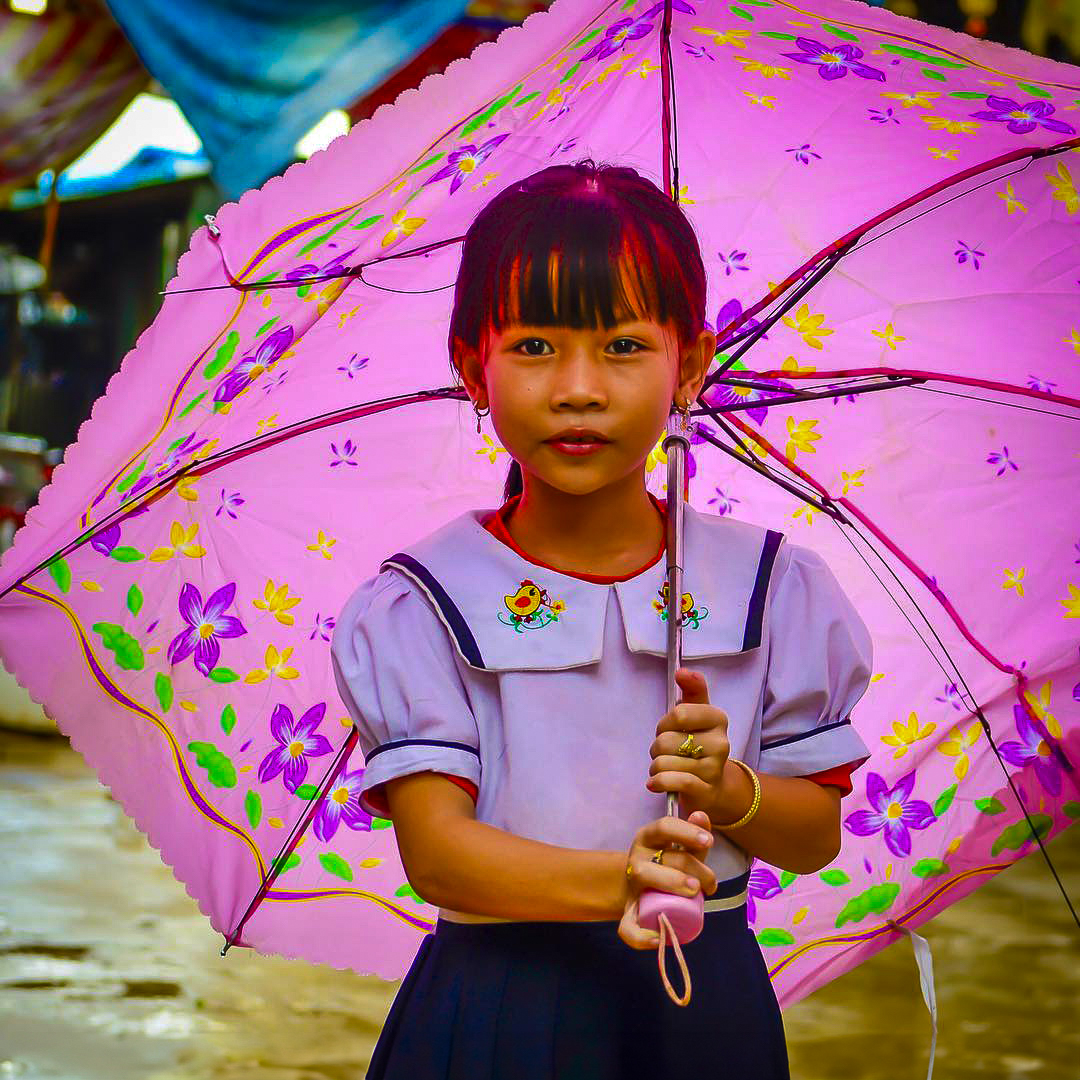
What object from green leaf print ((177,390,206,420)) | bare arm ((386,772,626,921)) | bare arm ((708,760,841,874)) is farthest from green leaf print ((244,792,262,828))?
bare arm ((708,760,841,874))

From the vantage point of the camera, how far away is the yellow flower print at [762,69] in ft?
4.81

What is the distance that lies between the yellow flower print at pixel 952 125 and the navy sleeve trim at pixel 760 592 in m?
0.53

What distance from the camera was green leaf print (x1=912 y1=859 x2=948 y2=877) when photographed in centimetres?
157

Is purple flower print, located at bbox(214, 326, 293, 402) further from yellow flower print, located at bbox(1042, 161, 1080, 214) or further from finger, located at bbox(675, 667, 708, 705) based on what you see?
yellow flower print, located at bbox(1042, 161, 1080, 214)

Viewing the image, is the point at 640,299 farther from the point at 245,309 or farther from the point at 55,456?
the point at 55,456

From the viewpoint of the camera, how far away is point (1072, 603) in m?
1.60

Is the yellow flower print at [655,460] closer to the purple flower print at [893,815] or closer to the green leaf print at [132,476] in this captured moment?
the purple flower print at [893,815]

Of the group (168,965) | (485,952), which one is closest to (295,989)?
(168,965)

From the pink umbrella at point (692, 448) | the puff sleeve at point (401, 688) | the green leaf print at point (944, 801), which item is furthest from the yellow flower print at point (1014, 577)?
the puff sleeve at point (401, 688)

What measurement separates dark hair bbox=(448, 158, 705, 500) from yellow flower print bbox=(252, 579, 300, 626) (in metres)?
0.44

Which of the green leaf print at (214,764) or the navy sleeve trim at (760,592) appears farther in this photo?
the green leaf print at (214,764)

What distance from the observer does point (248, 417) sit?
1.44 m

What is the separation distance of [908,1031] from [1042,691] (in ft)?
5.12

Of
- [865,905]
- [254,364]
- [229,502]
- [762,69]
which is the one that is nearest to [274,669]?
[229,502]
